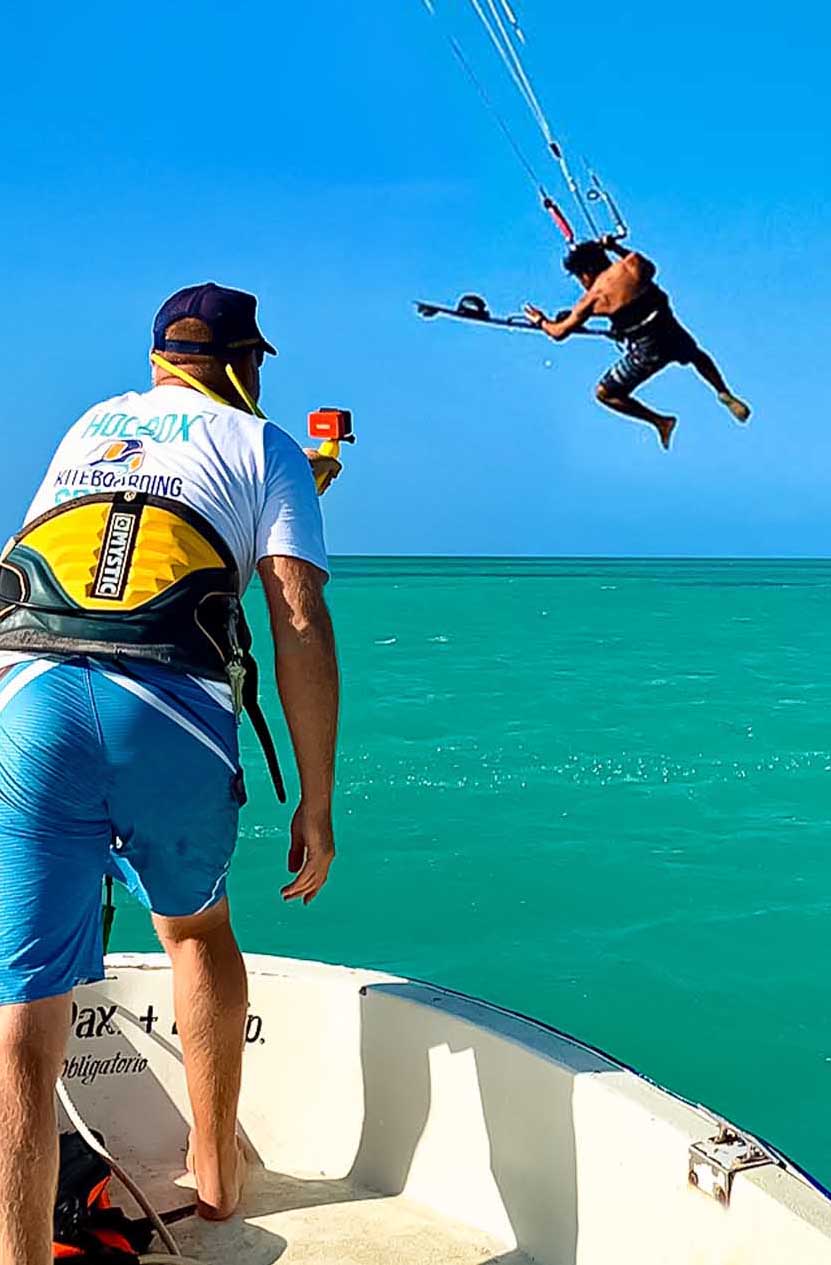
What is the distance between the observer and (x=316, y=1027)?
3.03m

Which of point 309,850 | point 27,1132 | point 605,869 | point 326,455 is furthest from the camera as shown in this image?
point 605,869

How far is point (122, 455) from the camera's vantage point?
2.30 m

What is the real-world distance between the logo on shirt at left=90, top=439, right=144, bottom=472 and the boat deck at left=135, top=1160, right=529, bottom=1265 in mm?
1530

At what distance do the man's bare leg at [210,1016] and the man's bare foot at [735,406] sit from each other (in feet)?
9.99

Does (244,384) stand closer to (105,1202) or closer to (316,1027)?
(316,1027)

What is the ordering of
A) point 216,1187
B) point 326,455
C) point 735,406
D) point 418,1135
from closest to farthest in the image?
point 216,1187 → point 418,1135 → point 326,455 → point 735,406

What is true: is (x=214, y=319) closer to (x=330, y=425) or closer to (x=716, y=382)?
(x=330, y=425)

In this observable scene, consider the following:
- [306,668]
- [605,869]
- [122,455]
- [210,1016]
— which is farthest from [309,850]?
[605,869]

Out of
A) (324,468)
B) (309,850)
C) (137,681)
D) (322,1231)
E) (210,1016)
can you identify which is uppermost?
(324,468)

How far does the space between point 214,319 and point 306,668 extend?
68 centimetres

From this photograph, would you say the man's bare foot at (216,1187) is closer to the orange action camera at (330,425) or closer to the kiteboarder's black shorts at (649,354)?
the orange action camera at (330,425)

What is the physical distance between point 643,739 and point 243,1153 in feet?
36.1

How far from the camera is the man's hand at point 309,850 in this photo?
7.93 feet

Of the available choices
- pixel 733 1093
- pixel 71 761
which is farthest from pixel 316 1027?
pixel 733 1093
